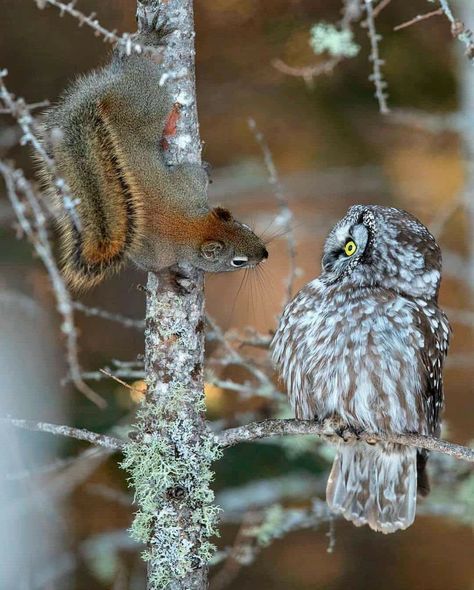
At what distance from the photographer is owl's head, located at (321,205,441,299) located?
3.29 m

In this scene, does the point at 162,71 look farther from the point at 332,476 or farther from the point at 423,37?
the point at 423,37

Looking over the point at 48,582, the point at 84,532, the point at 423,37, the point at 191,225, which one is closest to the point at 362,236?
the point at 191,225

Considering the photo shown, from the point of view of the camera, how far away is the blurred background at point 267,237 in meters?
5.11

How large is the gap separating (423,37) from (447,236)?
1257mm

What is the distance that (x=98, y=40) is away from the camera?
532 centimetres

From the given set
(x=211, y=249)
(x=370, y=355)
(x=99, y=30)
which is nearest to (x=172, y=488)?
(x=211, y=249)

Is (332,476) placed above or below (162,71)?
below

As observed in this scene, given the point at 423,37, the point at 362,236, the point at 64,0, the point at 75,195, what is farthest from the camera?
the point at 423,37

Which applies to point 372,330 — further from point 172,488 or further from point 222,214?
point 172,488

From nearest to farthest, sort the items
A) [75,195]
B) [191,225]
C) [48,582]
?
[75,195] < [191,225] < [48,582]

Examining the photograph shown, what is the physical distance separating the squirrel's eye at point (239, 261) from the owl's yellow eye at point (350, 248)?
41cm

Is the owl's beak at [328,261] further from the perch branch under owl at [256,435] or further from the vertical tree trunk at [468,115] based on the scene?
the vertical tree trunk at [468,115]

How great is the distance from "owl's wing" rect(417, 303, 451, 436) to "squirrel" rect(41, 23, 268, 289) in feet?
2.83

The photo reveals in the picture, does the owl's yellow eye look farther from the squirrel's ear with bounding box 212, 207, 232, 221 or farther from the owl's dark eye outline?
the squirrel's ear with bounding box 212, 207, 232, 221
